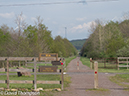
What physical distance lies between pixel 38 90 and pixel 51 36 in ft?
173

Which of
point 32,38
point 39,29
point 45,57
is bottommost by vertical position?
point 45,57

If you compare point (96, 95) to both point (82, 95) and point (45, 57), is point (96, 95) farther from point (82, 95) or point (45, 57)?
point (45, 57)

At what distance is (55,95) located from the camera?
8.27 metres

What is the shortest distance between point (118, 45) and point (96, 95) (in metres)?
32.6

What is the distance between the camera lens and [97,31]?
59406 mm

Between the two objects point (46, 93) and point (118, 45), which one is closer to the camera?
point (46, 93)

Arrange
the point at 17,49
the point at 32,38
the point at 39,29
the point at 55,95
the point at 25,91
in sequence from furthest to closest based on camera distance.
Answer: the point at 39,29
the point at 32,38
the point at 17,49
the point at 25,91
the point at 55,95

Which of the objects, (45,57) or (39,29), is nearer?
(45,57)

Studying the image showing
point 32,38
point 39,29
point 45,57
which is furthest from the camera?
point 39,29

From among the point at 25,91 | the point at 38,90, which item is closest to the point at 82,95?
the point at 38,90

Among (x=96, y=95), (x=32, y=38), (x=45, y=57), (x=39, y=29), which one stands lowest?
(x=96, y=95)

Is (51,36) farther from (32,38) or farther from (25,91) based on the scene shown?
(25,91)

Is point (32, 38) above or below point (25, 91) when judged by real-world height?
above

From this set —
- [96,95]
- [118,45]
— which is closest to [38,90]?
[96,95]
